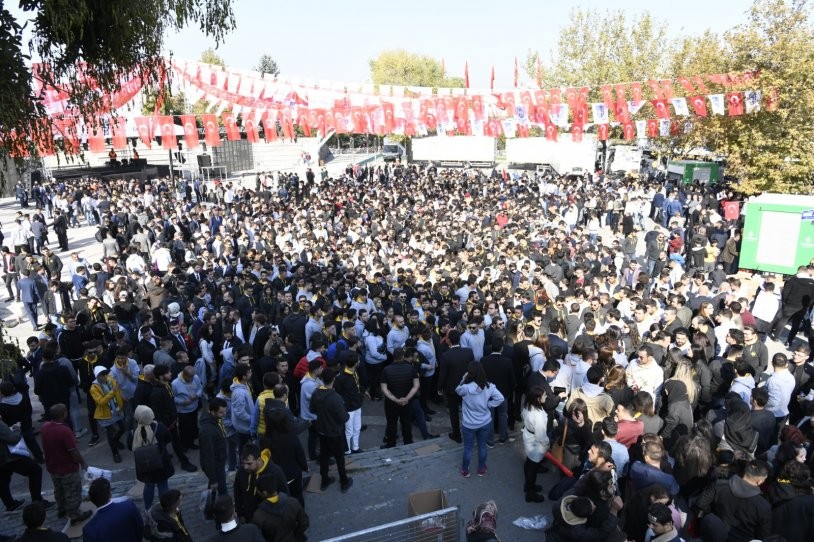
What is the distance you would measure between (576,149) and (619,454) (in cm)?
3358

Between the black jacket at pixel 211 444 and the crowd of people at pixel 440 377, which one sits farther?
the black jacket at pixel 211 444

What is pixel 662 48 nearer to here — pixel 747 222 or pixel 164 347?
pixel 747 222

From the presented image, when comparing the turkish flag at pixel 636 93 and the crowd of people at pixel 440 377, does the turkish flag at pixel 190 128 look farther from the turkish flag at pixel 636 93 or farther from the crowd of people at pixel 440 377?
the turkish flag at pixel 636 93

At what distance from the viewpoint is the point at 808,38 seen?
18.2 meters

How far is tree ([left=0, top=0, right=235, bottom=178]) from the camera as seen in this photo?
4.16m

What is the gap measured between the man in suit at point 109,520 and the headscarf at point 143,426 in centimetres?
112

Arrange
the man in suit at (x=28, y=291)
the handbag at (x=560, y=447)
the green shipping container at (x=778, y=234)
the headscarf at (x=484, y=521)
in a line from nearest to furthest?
the headscarf at (x=484, y=521) → the handbag at (x=560, y=447) → the man in suit at (x=28, y=291) → the green shipping container at (x=778, y=234)

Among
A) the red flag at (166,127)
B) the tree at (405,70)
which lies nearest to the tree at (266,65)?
the tree at (405,70)

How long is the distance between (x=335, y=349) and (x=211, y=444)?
2.59 m

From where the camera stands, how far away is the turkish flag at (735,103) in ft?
64.5

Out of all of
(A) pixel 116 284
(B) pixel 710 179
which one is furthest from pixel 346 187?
(B) pixel 710 179

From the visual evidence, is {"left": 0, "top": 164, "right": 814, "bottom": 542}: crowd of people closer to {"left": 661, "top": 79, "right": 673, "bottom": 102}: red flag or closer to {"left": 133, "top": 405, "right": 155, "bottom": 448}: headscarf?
{"left": 133, "top": 405, "right": 155, "bottom": 448}: headscarf

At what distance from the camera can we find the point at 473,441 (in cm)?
644

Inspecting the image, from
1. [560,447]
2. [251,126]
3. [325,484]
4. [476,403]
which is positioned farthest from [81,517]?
[251,126]
